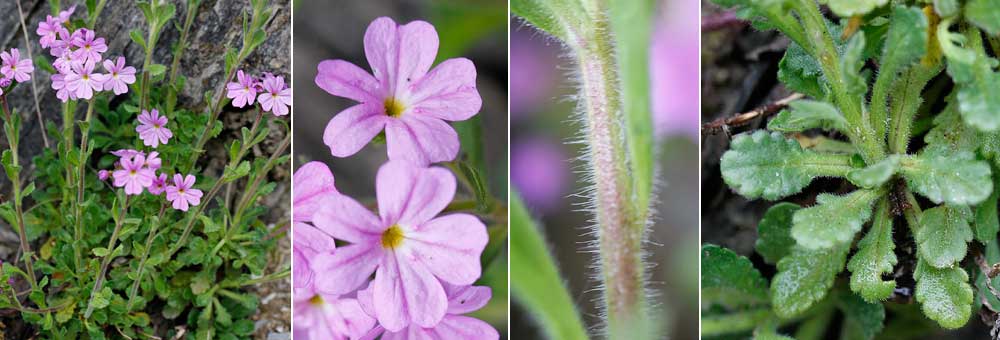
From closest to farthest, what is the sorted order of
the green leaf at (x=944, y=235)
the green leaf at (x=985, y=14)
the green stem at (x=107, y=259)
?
the green leaf at (x=985, y=14) → the green leaf at (x=944, y=235) → the green stem at (x=107, y=259)

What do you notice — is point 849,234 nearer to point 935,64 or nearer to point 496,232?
point 935,64

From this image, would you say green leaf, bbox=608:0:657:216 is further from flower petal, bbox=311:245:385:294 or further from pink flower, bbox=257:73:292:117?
pink flower, bbox=257:73:292:117

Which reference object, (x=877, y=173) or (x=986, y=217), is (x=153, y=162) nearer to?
(x=877, y=173)

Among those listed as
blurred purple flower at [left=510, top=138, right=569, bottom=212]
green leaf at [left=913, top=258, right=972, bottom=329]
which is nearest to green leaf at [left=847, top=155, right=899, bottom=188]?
green leaf at [left=913, top=258, right=972, bottom=329]

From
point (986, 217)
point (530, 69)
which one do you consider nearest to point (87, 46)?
point (530, 69)

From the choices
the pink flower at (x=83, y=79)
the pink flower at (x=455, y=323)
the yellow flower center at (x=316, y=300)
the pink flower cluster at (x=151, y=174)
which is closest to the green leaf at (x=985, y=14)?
the pink flower at (x=455, y=323)

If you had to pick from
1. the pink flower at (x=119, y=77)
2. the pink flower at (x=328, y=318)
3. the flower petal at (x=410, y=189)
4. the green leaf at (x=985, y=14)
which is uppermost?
the green leaf at (x=985, y=14)

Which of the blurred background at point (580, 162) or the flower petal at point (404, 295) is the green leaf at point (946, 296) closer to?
the blurred background at point (580, 162)

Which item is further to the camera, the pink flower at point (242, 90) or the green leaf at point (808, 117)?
the pink flower at point (242, 90)

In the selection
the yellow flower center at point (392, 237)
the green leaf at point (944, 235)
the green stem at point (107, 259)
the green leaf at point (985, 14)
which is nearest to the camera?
the green leaf at point (985, 14)
